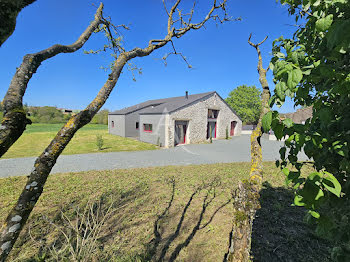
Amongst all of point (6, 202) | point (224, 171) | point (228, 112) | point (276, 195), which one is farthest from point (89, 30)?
point (228, 112)

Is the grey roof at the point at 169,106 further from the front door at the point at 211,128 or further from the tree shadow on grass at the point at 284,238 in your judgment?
the tree shadow on grass at the point at 284,238

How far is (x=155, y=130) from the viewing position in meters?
16.8

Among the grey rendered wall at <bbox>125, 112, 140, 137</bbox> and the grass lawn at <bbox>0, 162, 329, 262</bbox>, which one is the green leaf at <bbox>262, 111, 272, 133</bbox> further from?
the grey rendered wall at <bbox>125, 112, 140, 137</bbox>

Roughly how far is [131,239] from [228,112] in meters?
21.5

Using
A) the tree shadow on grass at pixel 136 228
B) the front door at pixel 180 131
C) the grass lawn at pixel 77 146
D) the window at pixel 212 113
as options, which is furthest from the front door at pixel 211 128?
the tree shadow on grass at pixel 136 228

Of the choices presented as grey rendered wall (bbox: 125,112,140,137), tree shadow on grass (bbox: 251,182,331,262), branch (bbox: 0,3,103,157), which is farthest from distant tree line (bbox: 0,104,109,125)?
branch (bbox: 0,3,103,157)

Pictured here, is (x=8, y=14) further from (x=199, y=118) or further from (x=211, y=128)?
(x=211, y=128)

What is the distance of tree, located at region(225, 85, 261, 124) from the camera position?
38.7m

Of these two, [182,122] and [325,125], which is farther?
[182,122]

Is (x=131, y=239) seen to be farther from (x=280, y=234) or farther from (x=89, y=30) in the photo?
(x=89, y=30)

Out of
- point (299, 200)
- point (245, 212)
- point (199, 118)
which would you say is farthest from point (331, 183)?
point (199, 118)

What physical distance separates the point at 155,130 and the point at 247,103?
31152 millimetres

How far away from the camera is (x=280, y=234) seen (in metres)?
3.51

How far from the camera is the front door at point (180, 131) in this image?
16944mm
